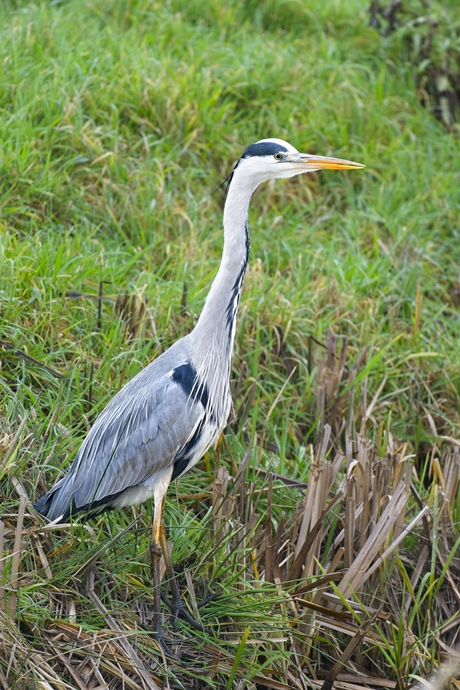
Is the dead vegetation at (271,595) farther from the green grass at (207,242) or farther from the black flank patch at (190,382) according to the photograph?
the black flank patch at (190,382)

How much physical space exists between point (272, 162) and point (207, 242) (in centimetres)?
165

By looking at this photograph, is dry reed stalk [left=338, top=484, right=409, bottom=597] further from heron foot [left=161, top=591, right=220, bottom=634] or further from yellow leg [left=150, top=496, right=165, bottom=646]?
yellow leg [left=150, top=496, right=165, bottom=646]

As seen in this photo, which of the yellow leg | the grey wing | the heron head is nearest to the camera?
the yellow leg

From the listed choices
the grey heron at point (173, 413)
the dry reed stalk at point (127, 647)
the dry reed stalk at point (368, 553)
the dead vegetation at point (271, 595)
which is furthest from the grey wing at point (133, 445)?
the dry reed stalk at point (368, 553)

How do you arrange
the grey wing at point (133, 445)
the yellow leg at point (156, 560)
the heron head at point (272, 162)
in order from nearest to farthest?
the yellow leg at point (156, 560), the grey wing at point (133, 445), the heron head at point (272, 162)

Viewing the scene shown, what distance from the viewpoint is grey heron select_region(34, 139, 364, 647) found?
2.93 meters

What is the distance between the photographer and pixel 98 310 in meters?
3.79

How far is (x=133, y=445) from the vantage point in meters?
2.99

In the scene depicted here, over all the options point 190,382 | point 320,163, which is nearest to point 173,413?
point 190,382

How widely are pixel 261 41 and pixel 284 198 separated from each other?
5.25 feet

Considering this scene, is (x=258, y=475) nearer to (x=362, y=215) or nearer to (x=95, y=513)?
(x=95, y=513)

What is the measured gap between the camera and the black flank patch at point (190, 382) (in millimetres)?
3018

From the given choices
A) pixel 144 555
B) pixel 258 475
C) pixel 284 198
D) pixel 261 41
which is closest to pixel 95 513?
pixel 144 555

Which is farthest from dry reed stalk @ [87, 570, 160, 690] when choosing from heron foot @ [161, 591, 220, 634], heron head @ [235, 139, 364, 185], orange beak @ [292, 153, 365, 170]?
orange beak @ [292, 153, 365, 170]
